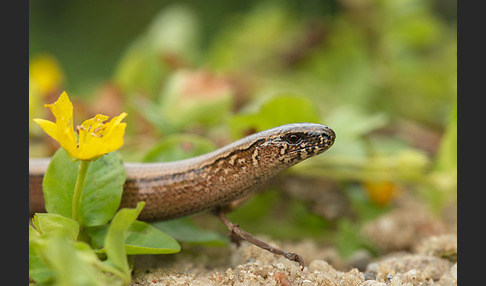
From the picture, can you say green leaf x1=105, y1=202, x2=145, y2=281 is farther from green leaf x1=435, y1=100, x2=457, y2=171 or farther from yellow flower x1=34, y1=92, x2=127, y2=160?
green leaf x1=435, y1=100, x2=457, y2=171

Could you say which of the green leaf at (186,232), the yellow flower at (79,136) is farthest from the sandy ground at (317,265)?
the yellow flower at (79,136)

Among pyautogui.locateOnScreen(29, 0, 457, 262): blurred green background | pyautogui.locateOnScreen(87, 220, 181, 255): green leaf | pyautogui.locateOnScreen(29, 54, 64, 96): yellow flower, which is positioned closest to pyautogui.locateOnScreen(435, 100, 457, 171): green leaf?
pyautogui.locateOnScreen(29, 0, 457, 262): blurred green background

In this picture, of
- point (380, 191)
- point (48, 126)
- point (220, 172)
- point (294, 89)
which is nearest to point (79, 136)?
point (48, 126)

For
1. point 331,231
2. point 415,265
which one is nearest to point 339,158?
point 331,231

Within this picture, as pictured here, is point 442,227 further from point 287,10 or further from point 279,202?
point 287,10

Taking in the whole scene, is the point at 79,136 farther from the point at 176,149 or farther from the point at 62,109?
the point at 176,149

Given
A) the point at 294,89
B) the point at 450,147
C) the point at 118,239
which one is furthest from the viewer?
the point at 294,89

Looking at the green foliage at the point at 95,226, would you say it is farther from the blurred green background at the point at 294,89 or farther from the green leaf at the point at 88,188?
the blurred green background at the point at 294,89
